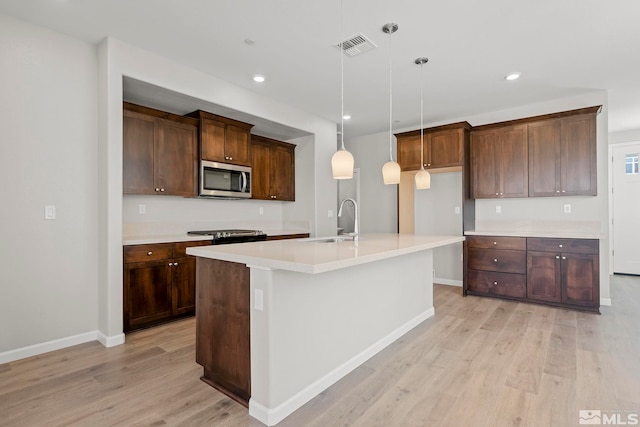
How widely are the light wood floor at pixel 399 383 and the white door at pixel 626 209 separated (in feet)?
11.8

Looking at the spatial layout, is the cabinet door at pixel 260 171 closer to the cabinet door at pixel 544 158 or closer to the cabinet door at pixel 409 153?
the cabinet door at pixel 409 153

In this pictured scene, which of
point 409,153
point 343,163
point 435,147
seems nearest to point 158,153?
point 343,163

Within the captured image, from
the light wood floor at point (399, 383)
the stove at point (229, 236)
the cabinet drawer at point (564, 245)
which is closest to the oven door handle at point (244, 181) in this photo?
the stove at point (229, 236)

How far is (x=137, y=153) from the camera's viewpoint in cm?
344

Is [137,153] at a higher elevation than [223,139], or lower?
lower

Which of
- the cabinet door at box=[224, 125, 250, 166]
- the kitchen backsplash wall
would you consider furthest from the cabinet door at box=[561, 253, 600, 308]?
the cabinet door at box=[224, 125, 250, 166]

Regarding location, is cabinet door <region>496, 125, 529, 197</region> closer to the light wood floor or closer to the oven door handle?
the light wood floor

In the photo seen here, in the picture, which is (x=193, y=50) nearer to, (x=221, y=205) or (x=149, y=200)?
(x=149, y=200)

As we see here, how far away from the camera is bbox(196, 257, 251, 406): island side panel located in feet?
6.37

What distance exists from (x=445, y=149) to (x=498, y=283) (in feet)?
6.47

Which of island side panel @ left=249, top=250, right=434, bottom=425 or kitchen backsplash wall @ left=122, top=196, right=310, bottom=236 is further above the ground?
kitchen backsplash wall @ left=122, top=196, right=310, bottom=236

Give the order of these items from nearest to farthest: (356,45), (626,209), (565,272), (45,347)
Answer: (45,347) < (356,45) < (565,272) < (626,209)

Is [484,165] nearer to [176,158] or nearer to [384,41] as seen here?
[384,41]

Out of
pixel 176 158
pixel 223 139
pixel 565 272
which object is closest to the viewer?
pixel 176 158
